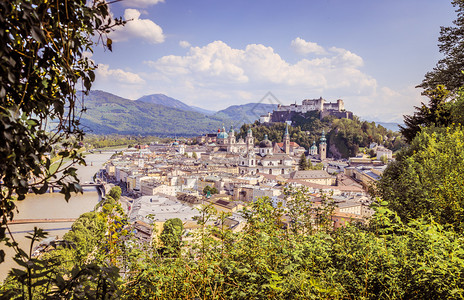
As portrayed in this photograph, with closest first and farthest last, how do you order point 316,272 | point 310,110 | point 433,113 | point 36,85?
1. point 36,85
2. point 316,272
3. point 433,113
4. point 310,110

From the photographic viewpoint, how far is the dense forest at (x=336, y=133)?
59.3 m

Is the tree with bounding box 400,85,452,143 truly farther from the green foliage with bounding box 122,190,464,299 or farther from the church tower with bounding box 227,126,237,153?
the church tower with bounding box 227,126,237,153

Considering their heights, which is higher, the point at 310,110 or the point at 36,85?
the point at 310,110

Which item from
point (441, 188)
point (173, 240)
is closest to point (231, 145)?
point (441, 188)

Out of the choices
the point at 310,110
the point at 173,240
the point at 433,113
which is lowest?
the point at 173,240

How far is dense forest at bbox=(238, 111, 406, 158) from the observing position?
59.3 metres

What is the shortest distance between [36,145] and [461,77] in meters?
8.99

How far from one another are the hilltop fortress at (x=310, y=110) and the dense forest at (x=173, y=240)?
227ft

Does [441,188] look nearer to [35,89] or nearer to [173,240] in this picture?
[173,240]

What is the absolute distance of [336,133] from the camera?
204 ft

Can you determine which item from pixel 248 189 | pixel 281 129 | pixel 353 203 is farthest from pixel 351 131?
pixel 353 203

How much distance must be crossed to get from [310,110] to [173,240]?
7535 cm

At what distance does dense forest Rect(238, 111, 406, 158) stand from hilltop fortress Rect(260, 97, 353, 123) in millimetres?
2111

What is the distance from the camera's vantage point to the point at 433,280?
5.58 feet
